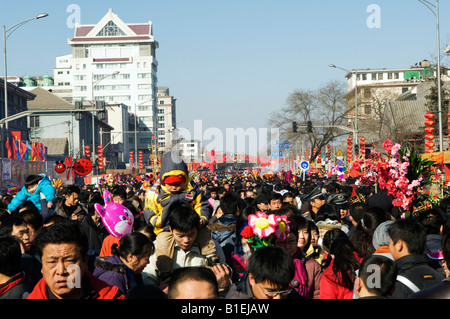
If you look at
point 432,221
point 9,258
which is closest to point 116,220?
point 9,258

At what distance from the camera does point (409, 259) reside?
5520mm

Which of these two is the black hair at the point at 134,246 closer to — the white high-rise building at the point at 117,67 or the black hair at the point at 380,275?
the black hair at the point at 380,275

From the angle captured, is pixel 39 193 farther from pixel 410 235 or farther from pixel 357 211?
pixel 410 235

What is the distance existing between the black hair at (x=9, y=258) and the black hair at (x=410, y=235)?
3123 mm

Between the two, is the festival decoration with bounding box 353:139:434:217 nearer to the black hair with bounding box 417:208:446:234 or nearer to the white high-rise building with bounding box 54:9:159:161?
the black hair with bounding box 417:208:446:234

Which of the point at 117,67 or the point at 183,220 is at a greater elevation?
the point at 117,67

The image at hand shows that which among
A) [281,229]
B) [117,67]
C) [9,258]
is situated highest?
[117,67]

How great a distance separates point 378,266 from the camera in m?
4.56

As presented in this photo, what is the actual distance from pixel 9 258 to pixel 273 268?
6.92 ft

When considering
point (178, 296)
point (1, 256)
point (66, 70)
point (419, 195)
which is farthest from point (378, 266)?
point (66, 70)

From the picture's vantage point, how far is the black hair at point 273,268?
4.34 meters

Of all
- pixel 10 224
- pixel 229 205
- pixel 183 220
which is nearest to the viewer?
pixel 183 220

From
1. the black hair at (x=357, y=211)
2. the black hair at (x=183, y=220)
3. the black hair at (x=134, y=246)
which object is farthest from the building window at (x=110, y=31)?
the black hair at (x=134, y=246)
